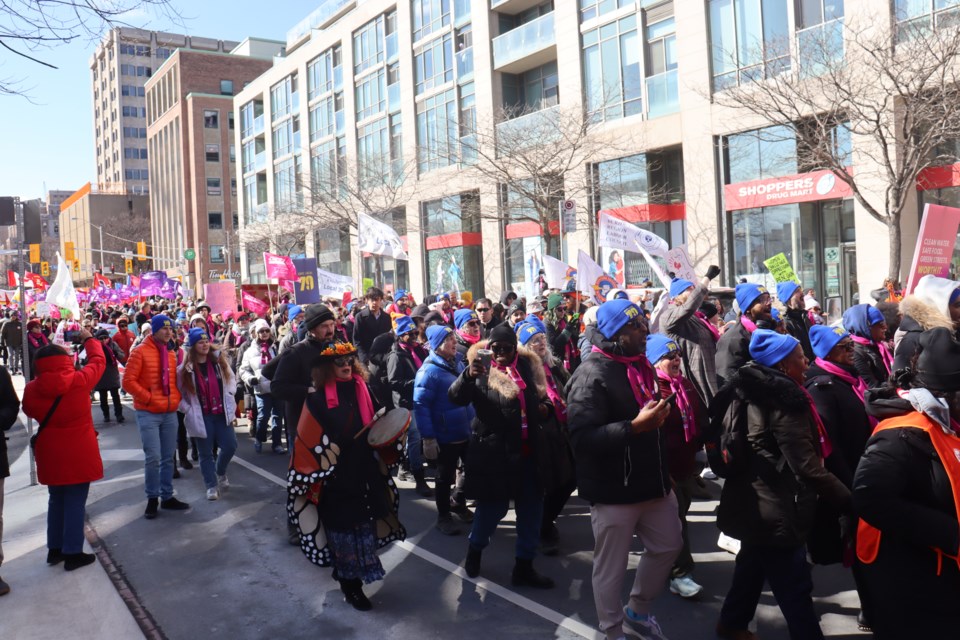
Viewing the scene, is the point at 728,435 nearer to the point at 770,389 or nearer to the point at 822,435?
the point at 770,389

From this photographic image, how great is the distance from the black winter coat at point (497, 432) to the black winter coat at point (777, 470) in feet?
5.56

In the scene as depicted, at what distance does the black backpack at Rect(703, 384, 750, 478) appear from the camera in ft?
14.5

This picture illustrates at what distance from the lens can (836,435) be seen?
4.80 metres

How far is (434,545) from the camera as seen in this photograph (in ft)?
22.8

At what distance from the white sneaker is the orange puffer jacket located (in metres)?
5.25

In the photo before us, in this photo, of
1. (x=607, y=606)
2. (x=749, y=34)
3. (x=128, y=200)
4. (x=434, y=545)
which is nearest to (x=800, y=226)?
(x=749, y=34)

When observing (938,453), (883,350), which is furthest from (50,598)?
(883,350)

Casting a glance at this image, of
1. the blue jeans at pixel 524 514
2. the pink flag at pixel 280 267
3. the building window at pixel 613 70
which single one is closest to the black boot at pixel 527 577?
the blue jeans at pixel 524 514

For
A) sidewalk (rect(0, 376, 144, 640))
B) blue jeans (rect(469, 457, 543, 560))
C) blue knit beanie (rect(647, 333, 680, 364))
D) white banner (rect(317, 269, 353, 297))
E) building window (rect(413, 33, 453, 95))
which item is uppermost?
building window (rect(413, 33, 453, 95))

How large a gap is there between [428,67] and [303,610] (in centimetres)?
3443

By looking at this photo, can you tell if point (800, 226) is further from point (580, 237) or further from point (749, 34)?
point (580, 237)

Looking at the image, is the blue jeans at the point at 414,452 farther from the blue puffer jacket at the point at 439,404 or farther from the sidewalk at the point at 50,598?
the sidewalk at the point at 50,598

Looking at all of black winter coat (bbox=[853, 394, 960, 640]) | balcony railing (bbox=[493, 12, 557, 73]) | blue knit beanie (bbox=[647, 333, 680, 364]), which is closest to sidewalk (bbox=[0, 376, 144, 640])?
blue knit beanie (bbox=[647, 333, 680, 364])

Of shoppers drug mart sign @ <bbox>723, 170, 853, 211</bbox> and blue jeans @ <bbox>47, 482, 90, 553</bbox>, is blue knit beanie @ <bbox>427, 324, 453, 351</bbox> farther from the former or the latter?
shoppers drug mart sign @ <bbox>723, 170, 853, 211</bbox>
